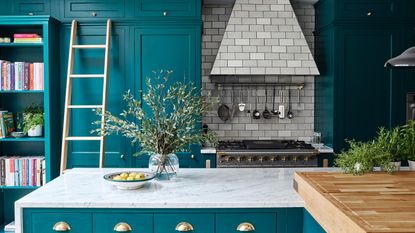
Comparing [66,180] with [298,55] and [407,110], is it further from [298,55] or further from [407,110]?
[407,110]

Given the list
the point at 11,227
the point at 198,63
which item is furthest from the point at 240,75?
the point at 11,227

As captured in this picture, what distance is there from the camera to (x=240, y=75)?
200 inches

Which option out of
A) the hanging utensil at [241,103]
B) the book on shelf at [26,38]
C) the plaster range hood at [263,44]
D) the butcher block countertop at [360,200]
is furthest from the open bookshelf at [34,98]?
the butcher block countertop at [360,200]

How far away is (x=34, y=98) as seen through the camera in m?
4.57

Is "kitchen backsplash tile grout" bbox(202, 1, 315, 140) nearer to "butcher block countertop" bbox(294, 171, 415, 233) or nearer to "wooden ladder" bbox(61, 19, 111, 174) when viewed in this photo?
"wooden ladder" bbox(61, 19, 111, 174)

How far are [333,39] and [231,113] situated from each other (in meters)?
1.47

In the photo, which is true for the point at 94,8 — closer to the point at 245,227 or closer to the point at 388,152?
the point at 245,227

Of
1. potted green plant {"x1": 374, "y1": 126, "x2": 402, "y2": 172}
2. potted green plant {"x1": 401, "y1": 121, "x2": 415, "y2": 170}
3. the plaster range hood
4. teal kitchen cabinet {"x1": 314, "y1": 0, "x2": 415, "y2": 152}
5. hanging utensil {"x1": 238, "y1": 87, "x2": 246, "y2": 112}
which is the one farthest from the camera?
hanging utensil {"x1": 238, "y1": 87, "x2": 246, "y2": 112}

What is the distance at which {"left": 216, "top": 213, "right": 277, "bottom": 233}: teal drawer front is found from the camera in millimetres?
2229

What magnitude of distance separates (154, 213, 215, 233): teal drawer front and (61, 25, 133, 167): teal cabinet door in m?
2.29

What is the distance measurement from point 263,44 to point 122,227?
9.96ft

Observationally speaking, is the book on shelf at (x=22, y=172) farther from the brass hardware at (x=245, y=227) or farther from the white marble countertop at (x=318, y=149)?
the brass hardware at (x=245, y=227)

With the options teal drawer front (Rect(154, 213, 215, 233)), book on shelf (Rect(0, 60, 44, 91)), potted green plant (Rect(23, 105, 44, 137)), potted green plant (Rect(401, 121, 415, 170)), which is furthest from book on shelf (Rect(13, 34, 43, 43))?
potted green plant (Rect(401, 121, 415, 170))

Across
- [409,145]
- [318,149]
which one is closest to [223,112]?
[318,149]
